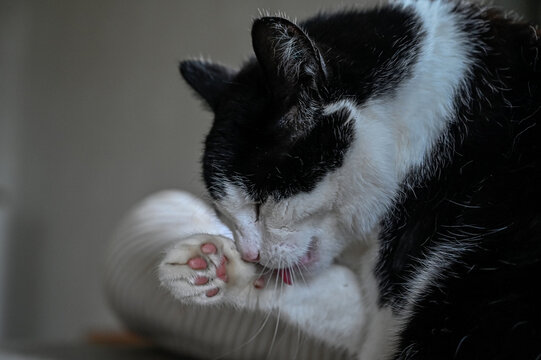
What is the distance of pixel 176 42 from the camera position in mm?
2217

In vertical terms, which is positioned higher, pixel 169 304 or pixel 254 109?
pixel 254 109

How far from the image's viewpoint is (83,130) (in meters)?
2.56

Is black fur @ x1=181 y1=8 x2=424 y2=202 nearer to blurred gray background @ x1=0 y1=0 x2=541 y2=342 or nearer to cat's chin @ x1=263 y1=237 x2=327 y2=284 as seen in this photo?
cat's chin @ x1=263 y1=237 x2=327 y2=284

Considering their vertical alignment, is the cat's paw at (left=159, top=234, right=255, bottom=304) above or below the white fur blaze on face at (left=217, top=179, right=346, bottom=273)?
below

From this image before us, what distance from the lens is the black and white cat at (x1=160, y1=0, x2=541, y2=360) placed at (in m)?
0.64

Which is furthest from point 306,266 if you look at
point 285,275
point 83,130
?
point 83,130

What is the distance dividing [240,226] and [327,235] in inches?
4.1

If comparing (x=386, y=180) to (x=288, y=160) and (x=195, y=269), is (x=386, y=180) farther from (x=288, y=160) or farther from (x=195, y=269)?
(x=195, y=269)

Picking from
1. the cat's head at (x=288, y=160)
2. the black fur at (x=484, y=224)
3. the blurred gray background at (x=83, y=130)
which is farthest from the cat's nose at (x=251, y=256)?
the blurred gray background at (x=83, y=130)

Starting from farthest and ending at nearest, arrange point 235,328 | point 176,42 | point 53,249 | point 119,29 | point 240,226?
point 53,249, point 119,29, point 176,42, point 235,328, point 240,226

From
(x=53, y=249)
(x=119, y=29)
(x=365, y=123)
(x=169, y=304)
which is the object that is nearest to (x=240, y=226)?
(x=365, y=123)

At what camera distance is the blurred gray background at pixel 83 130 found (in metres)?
2.16

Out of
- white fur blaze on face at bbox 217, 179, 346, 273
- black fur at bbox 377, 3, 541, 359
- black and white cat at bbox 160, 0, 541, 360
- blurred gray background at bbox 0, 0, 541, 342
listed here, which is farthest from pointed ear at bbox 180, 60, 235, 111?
blurred gray background at bbox 0, 0, 541, 342

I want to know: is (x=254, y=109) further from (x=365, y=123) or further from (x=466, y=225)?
(x=466, y=225)
